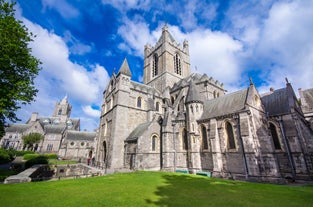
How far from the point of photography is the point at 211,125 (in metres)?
18.6

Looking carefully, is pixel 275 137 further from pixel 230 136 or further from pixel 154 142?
pixel 154 142

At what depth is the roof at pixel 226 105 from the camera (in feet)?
59.7

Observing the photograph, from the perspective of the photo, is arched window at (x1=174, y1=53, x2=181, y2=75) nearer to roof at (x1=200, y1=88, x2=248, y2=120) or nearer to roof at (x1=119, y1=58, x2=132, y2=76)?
roof at (x1=119, y1=58, x2=132, y2=76)

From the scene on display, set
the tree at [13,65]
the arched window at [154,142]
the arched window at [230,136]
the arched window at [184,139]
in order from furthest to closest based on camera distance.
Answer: the arched window at [154,142], the arched window at [184,139], the arched window at [230,136], the tree at [13,65]

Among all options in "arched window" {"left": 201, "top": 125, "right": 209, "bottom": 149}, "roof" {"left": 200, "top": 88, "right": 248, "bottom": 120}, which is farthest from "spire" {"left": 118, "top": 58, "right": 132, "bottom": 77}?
"arched window" {"left": 201, "top": 125, "right": 209, "bottom": 149}

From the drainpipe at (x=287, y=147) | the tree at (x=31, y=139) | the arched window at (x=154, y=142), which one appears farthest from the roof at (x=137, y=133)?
the tree at (x=31, y=139)

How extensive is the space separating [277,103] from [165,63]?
76.6ft

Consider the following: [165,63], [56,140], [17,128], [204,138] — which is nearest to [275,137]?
[204,138]

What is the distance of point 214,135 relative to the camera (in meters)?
17.9

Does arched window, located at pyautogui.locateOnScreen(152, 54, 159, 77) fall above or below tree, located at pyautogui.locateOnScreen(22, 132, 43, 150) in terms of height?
above

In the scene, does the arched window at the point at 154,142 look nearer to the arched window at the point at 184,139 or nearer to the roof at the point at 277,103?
the arched window at the point at 184,139

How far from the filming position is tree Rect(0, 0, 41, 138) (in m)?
10.9

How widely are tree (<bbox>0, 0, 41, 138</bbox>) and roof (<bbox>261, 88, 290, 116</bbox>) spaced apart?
26.8 metres

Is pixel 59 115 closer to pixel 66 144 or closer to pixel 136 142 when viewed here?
pixel 66 144
